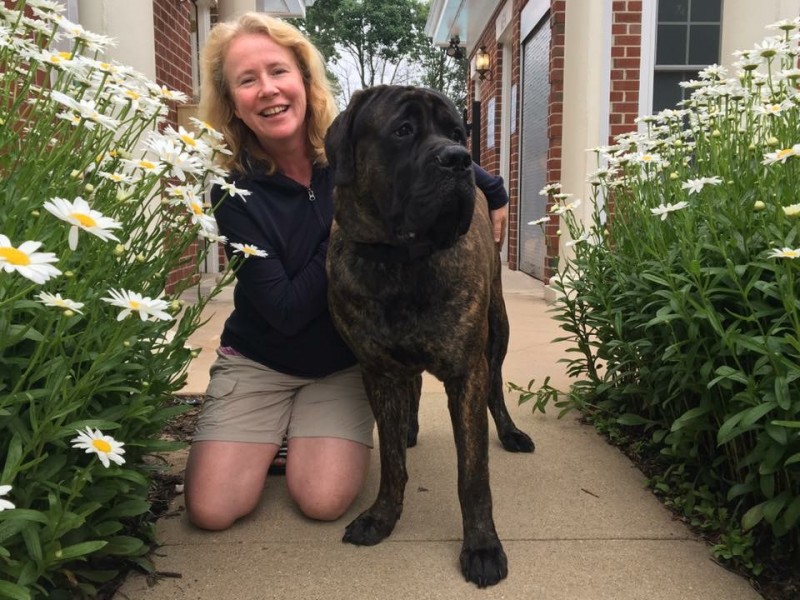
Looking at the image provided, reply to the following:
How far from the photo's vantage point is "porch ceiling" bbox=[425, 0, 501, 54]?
1295cm

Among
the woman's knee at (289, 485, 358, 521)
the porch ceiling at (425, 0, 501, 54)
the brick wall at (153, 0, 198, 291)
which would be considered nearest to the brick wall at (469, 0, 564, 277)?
the porch ceiling at (425, 0, 501, 54)

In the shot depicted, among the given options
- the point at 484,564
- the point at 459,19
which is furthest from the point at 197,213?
the point at 459,19

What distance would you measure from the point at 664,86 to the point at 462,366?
6.16 meters

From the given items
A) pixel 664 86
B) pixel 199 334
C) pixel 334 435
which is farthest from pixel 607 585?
pixel 664 86

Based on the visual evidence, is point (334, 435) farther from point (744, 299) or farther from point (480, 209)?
point (744, 299)

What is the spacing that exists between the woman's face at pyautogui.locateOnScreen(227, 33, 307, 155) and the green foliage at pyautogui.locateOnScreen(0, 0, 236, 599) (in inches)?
14.6

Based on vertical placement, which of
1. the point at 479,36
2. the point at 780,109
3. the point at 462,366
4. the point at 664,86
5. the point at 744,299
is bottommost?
the point at 462,366

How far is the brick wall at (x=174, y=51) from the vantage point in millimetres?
6910

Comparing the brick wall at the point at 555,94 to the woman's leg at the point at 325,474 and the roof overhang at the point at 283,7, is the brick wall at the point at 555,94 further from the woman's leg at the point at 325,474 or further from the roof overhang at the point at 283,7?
the roof overhang at the point at 283,7

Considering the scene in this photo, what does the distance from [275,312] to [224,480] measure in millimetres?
644

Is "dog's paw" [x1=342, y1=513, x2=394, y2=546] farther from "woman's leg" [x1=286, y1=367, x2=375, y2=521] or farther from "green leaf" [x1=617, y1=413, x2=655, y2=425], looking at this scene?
"green leaf" [x1=617, y1=413, x2=655, y2=425]

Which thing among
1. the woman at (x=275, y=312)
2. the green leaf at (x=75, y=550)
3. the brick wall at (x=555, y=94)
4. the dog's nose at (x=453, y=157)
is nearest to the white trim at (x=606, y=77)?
the brick wall at (x=555, y=94)

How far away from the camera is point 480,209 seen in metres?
2.94

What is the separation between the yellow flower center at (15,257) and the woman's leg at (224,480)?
163cm
